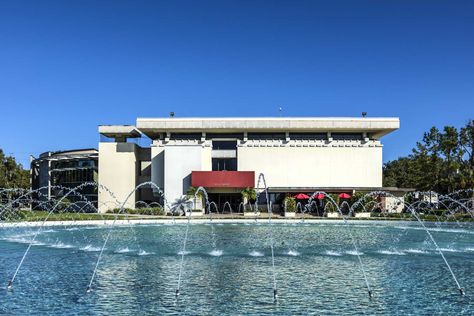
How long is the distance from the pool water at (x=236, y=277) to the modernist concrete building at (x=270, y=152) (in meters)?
27.8

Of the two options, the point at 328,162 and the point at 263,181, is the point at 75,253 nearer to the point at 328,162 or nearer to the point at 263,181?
the point at 263,181

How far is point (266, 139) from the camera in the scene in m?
54.7

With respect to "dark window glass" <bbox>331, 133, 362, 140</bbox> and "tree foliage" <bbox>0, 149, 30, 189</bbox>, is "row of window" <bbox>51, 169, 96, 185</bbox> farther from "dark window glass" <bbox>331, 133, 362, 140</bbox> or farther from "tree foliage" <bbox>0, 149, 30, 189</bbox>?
"dark window glass" <bbox>331, 133, 362, 140</bbox>

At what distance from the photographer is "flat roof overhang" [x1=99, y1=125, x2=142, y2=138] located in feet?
184

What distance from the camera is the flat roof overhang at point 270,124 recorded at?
5309 centimetres

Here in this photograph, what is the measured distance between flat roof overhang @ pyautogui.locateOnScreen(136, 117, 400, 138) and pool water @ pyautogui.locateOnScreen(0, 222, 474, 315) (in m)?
28.5

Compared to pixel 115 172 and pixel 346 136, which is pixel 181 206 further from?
pixel 346 136

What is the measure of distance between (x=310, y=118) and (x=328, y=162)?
558 cm

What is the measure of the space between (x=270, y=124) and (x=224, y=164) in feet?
24.1

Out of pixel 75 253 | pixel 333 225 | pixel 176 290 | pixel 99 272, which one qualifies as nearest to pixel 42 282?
pixel 99 272

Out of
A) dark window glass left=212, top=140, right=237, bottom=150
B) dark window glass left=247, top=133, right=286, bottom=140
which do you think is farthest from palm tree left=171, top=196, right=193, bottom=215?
dark window glass left=247, top=133, right=286, bottom=140

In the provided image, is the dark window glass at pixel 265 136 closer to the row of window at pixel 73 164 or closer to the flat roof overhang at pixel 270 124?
the flat roof overhang at pixel 270 124

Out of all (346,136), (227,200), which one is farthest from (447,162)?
(227,200)

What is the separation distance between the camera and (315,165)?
53844 millimetres
